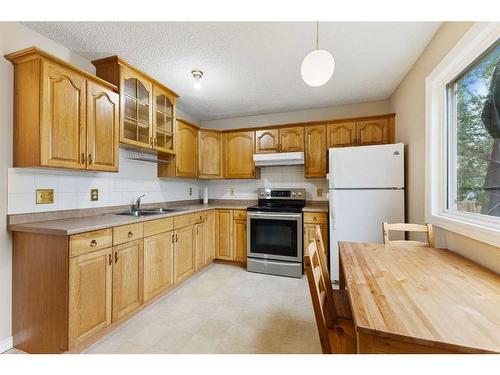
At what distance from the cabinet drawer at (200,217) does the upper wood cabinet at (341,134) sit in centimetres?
201

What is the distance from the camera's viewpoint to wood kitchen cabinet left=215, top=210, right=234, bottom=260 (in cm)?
337

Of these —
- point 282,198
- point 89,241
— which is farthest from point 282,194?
point 89,241

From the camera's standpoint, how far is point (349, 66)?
2309 millimetres

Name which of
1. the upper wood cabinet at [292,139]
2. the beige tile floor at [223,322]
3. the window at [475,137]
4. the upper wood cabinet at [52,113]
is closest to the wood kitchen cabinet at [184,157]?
the upper wood cabinet at [52,113]

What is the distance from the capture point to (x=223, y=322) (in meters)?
1.96

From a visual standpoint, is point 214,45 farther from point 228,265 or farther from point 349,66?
point 228,265

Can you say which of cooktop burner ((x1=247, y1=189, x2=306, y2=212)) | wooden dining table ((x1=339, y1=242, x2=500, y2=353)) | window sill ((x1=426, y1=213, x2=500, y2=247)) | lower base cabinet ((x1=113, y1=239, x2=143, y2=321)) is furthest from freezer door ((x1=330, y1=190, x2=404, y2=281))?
lower base cabinet ((x1=113, y1=239, x2=143, y2=321))

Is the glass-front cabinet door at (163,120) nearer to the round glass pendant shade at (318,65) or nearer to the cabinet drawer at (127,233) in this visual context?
the cabinet drawer at (127,233)

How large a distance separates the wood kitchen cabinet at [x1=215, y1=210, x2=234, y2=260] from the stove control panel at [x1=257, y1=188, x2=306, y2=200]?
0.63 metres

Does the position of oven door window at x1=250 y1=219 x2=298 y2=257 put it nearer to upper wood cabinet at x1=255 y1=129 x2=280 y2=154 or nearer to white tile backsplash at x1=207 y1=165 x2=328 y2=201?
white tile backsplash at x1=207 y1=165 x2=328 y2=201

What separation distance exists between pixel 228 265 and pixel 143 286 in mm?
1519
